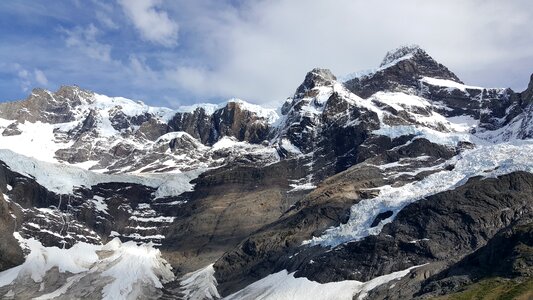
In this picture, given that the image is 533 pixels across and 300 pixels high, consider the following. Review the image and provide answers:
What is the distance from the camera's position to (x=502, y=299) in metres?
200

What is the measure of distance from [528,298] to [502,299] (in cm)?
683

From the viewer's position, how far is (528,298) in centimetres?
19512
